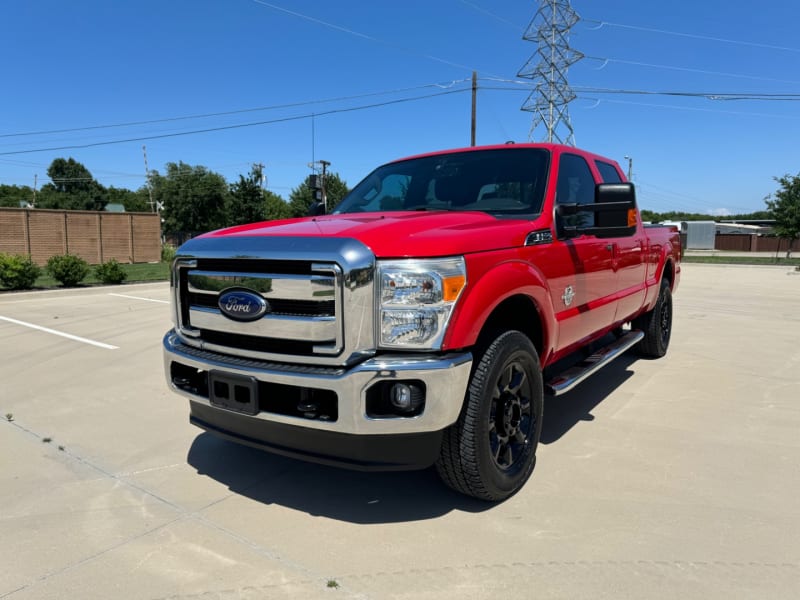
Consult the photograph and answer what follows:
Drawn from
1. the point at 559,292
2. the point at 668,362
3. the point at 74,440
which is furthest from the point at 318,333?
the point at 668,362

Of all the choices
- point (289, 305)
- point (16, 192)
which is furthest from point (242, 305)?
point (16, 192)

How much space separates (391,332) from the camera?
249 centimetres

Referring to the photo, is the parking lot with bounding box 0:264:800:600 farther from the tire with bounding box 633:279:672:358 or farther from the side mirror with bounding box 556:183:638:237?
the side mirror with bounding box 556:183:638:237

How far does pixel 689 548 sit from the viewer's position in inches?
101

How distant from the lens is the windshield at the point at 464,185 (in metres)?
3.69

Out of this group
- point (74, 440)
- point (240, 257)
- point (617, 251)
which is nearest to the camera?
point (240, 257)

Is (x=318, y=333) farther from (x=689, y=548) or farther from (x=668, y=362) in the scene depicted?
(x=668, y=362)

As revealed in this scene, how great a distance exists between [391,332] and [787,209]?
36.5 meters

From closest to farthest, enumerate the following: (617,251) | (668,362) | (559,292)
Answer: (559,292) → (617,251) → (668,362)

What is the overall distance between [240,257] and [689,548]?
2512mm

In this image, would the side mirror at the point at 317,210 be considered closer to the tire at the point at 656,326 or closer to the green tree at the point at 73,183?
the tire at the point at 656,326

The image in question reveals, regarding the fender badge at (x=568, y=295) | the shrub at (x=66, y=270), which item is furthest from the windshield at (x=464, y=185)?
the shrub at (x=66, y=270)

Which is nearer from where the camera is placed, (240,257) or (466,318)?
(466,318)

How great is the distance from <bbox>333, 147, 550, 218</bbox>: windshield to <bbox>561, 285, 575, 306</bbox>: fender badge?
55 centimetres
